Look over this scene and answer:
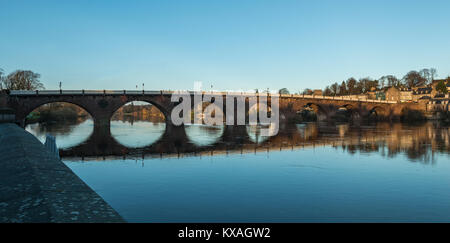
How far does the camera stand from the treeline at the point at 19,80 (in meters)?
71.4

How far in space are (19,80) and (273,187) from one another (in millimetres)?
78684

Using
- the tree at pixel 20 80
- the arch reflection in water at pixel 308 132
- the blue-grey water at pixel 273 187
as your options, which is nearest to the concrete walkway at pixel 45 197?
the blue-grey water at pixel 273 187

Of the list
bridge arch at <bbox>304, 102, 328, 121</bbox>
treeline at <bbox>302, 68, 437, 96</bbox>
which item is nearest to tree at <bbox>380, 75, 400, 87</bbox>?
treeline at <bbox>302, 68, 437, 96</bbox>

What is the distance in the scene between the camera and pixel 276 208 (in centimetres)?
930

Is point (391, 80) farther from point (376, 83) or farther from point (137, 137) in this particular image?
point (137, 137)

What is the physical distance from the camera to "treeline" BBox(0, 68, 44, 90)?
71.4 m

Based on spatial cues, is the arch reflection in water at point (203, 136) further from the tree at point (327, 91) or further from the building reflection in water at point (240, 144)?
the tree at point (327, 91)

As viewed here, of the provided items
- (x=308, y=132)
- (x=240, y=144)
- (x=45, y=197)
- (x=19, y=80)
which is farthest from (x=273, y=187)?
(x=19, y=80)

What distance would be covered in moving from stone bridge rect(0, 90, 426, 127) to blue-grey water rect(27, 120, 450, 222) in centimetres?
2658

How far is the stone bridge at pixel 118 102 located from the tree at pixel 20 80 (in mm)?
23671

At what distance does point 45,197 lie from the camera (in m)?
5.71
